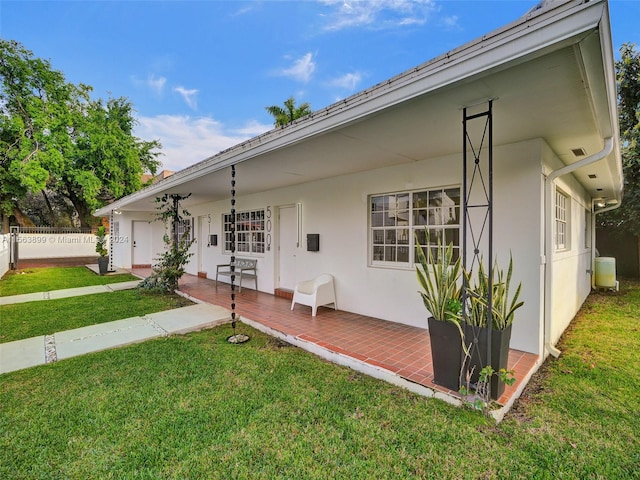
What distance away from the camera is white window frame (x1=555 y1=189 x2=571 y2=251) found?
5.19m

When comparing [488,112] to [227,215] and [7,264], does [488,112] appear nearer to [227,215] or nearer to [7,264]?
[227,215]

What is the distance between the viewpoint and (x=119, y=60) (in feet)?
41.1

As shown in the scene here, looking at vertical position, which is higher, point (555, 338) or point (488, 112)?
point (488, 112)

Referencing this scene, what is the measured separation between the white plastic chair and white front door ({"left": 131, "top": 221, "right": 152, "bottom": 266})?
10.6 m

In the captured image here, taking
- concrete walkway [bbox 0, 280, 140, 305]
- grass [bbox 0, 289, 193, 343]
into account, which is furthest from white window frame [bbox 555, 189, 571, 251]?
concrete walkway [bbox 0, 280, 140, 305]

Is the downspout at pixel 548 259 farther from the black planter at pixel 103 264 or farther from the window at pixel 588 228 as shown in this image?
the black planter at pixel 103 264

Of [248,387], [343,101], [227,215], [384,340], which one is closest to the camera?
[343,101]

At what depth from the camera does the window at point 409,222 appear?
15.6 ft

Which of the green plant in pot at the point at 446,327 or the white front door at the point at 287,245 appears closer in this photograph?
the green plant in pot at the point at 446,327

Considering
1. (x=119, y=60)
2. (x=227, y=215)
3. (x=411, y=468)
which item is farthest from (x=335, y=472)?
(x=119, y=60)

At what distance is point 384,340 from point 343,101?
3096mm

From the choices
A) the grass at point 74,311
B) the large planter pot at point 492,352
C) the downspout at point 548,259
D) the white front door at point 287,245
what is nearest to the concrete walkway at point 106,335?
the grass at point 74,311

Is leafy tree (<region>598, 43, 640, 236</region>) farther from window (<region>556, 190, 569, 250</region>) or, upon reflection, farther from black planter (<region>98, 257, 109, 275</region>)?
black planter (<region>98, 257, 109, 275</region>)

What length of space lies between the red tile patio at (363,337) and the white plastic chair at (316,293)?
0.19 metres
